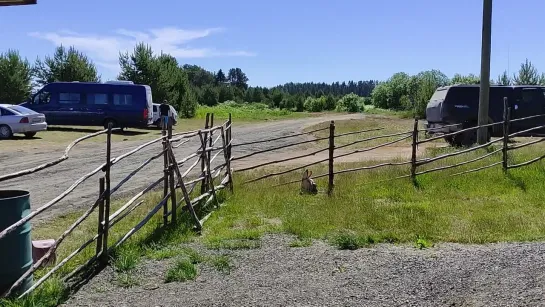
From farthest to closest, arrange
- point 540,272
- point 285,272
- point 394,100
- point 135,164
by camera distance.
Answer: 1. point 394,100
2. point 135,164
3. point 285,272
4. point 540,272

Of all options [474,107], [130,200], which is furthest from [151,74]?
[130,200]

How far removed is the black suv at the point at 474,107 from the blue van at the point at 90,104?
50.7 ft

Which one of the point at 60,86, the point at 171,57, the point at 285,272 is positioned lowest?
the point at 285,272

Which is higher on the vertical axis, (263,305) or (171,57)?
(171,57)

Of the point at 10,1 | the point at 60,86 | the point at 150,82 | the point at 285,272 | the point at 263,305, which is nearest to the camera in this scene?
the point at 263,305

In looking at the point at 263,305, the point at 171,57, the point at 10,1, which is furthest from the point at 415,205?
the point at 171,57

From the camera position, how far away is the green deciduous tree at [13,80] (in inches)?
1582

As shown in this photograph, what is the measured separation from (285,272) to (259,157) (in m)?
11.7

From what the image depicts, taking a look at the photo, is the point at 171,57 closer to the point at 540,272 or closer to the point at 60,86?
the point at 60,86

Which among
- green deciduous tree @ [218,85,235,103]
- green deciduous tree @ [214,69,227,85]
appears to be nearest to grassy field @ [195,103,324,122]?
green deciduous tree @ [218,85,235,103]

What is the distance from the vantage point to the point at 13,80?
132 ft

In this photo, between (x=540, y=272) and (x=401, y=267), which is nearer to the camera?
(x=540, y=272)

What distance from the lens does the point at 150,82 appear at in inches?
1754

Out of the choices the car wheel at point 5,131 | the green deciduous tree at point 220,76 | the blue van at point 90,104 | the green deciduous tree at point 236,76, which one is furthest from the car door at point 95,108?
the green deciduous tree at point 236,76
